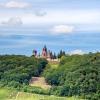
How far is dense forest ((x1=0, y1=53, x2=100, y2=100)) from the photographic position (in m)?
111

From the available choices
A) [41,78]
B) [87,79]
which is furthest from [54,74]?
[87,79]

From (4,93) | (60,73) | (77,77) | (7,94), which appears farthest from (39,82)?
(7,94)

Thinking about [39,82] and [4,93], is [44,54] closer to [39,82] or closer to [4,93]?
[39,82]

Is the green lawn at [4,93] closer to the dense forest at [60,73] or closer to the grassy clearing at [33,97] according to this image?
the grassy clearing at [33,97]

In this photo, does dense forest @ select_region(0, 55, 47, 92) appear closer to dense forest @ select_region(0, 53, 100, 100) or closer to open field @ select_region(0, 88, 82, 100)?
dense forest @ select_region(0, 53, 100, 100)

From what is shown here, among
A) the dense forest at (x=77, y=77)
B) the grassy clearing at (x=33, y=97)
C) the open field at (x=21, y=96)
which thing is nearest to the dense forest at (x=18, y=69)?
the dense forest at (x=77, y=77)

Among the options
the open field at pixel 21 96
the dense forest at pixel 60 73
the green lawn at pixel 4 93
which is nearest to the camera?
the open field at pixel 21 96

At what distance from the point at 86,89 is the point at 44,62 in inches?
977

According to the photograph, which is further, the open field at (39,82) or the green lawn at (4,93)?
the open field at (39,82)

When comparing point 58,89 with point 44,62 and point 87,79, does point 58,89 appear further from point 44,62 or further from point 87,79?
point 44,62

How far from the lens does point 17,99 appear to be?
336 feet

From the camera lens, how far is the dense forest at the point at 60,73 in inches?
4378

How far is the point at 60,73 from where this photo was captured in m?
124

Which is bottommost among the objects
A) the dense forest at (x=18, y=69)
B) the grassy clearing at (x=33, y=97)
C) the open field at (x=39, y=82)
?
the grassy clearing at (x=33, y=97)
